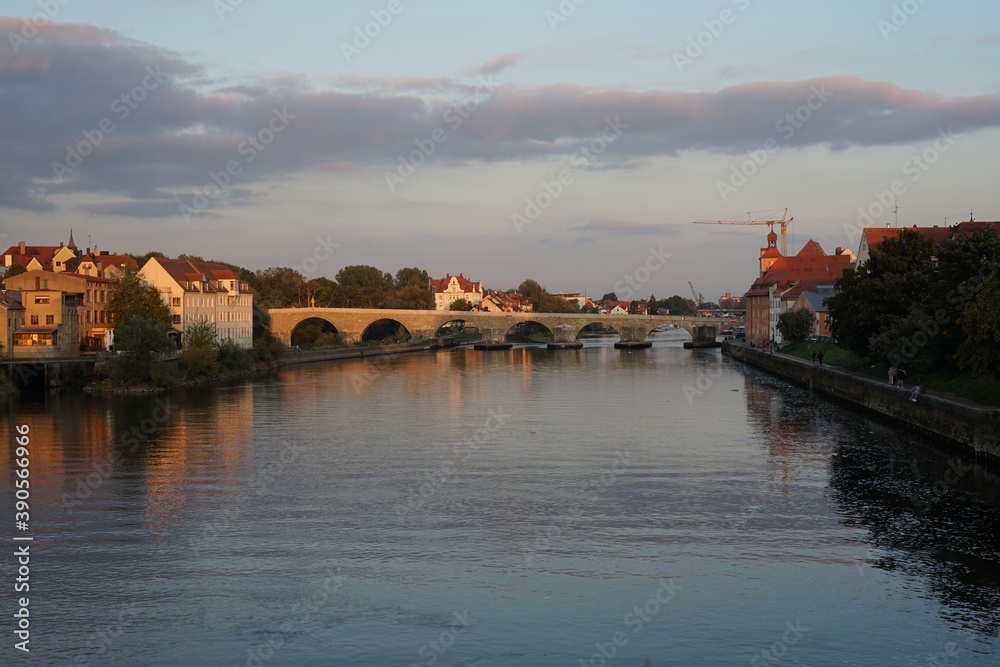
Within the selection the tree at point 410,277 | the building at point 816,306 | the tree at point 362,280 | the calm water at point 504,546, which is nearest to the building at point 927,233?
the building at point 816,306

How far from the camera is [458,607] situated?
16891 millimetres

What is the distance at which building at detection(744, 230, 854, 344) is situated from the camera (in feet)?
307

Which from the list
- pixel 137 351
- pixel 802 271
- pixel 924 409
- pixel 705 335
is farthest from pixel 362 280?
pixel 924 409

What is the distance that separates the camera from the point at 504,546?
66.7ft

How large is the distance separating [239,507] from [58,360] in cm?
3987

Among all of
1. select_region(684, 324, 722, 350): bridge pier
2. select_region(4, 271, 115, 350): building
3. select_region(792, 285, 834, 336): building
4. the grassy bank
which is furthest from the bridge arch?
the grassy bank

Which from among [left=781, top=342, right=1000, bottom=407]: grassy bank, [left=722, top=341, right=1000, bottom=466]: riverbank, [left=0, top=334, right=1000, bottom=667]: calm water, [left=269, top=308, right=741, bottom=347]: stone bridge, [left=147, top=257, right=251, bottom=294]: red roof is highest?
[left=147, top=257, right=251, bottom=294]: red roof

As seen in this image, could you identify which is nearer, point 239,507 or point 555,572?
point 555,572

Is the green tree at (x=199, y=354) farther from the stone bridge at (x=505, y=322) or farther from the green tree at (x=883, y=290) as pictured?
the stone bridge at (x=505, y=322)

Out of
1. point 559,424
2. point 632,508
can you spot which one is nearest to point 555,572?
point 632,508

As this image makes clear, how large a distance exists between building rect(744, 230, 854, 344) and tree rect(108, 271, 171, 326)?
182 ft

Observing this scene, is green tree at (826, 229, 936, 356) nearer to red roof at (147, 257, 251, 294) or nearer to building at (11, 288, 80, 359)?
building at (11, 288, 80, 359)

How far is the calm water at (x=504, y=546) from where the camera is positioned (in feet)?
50.9

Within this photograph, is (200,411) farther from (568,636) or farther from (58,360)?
(568,636)
